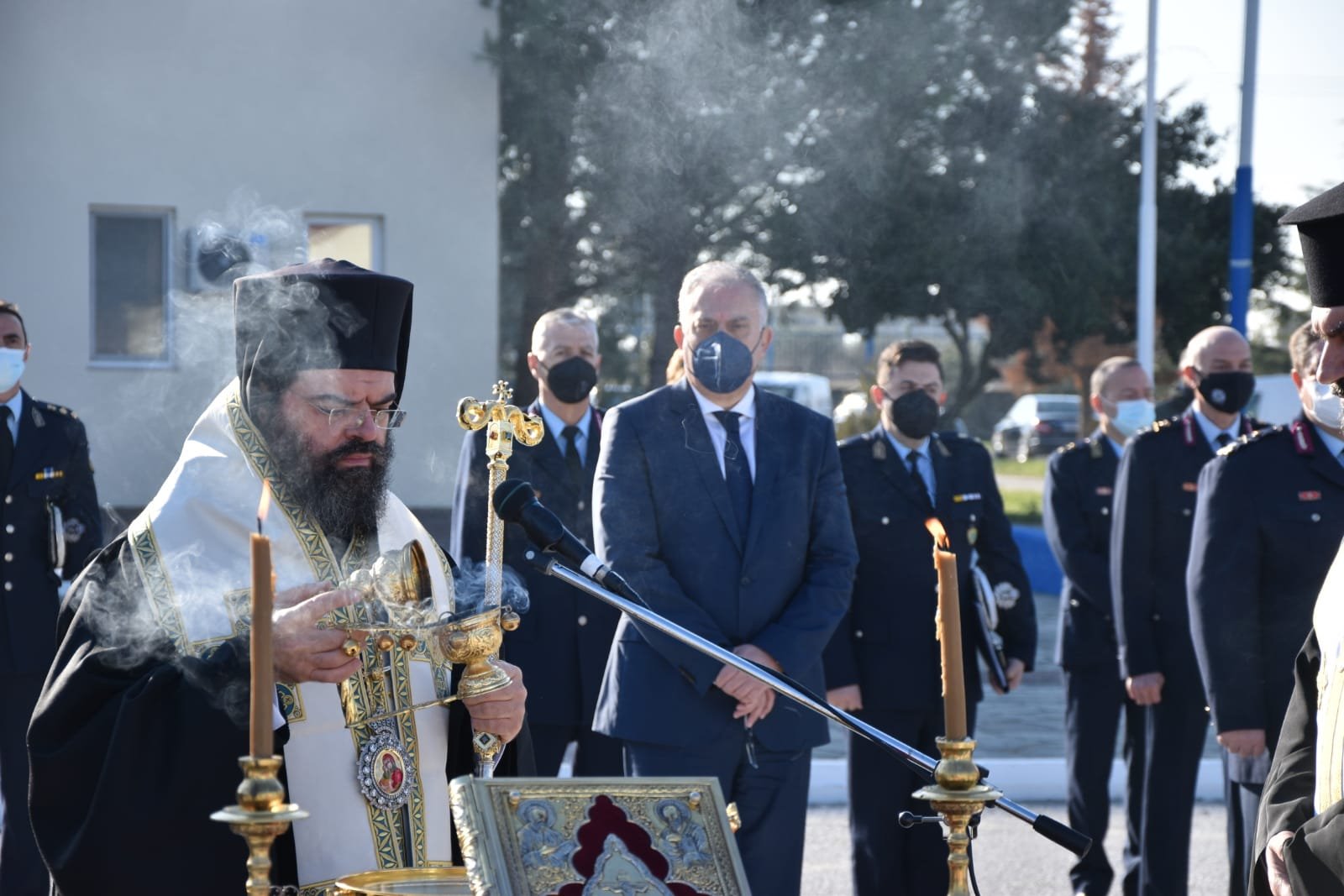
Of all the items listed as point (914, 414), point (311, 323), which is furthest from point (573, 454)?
point (311, 323)

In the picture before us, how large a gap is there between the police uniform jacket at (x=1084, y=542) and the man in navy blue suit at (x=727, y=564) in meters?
2.17

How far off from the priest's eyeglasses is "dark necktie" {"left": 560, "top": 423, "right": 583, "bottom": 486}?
2.96 m

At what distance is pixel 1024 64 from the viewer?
61.0ft

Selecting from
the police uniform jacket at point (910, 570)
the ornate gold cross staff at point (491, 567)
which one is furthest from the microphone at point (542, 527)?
the police uniform jacket at point (910, 570)

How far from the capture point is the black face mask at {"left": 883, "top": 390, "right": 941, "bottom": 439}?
20.2ft

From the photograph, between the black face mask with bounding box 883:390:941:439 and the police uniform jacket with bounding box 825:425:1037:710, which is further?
the black face mask with bounding box 883:390:941:439

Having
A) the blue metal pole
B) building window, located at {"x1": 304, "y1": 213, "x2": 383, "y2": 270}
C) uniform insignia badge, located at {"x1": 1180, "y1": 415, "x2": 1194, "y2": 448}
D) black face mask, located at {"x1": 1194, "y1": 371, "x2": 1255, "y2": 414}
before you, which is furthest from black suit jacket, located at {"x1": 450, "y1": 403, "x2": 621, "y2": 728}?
the blue metal pole

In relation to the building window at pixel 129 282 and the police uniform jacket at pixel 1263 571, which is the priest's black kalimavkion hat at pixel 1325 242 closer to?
the police uniform jacket at pixel 1263 571

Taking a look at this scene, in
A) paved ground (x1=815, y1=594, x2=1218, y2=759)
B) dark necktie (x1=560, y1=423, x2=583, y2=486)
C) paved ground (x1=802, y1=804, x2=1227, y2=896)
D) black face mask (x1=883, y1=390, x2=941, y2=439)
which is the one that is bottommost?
paved ground (x1=802, y1=804, x2=1227, y2=896)

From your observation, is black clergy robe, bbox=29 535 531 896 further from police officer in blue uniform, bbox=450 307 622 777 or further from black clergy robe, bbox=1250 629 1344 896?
police officer in blue uniform, bbox=450 307 622 777

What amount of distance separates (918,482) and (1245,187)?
9829 mm

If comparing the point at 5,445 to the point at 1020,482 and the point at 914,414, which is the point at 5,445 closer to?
the point at 914,414

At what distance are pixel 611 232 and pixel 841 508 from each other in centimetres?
1217

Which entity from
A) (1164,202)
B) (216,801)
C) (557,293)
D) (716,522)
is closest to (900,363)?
(716,522)
